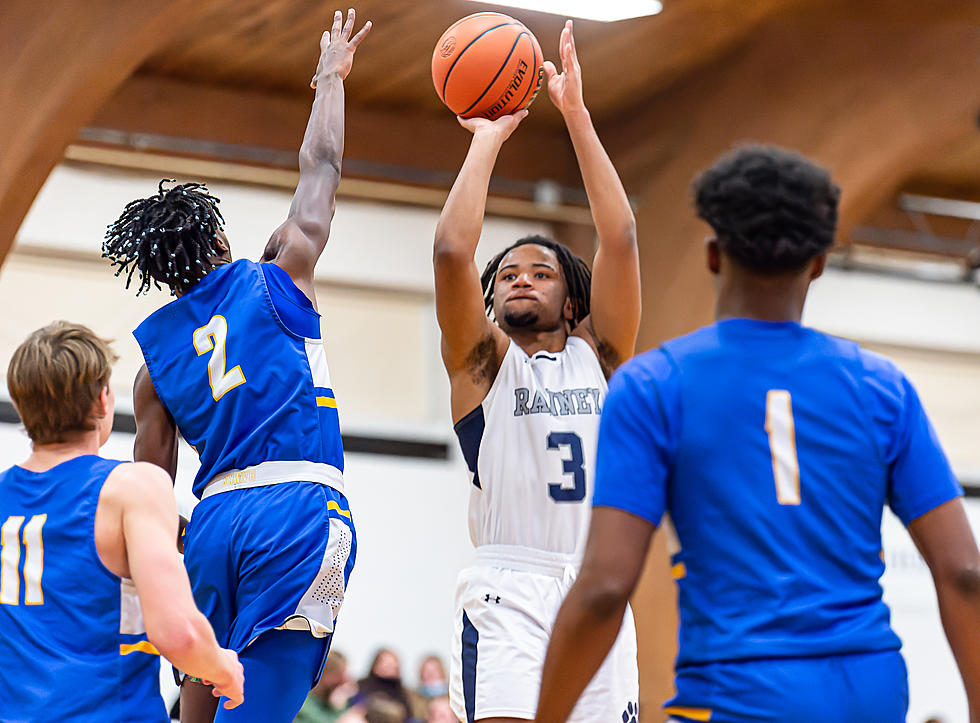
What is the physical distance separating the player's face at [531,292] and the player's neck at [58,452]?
72.7 inches

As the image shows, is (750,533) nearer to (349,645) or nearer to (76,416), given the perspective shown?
(76,416)

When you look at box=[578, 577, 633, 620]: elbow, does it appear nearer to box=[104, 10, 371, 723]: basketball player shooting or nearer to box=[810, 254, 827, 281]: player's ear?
box=[810, 254, 827, 281]: player's ear

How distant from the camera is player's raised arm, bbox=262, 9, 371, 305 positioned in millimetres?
3994

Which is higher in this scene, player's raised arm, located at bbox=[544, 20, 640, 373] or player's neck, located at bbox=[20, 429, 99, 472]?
player's raised arm, located at bbox=[544, 20, 640, 373]

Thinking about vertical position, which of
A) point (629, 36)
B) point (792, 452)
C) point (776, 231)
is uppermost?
point (629, 36)

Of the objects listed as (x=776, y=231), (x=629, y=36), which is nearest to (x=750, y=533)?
(x=776, y=231)

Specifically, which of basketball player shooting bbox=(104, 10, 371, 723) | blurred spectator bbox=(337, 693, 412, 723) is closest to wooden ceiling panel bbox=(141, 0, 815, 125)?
blurred spectator bbox=(337, 693, 412, 723)

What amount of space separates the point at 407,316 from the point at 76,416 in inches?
352

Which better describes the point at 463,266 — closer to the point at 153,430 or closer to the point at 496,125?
the point at 496,125

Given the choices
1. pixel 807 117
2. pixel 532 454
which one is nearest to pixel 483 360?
pixel 532 454

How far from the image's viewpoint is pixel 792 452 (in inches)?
96.3

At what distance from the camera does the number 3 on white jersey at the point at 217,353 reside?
149 inches

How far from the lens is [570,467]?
4379 millimetres

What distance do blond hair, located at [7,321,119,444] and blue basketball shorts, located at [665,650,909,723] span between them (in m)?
1.56
